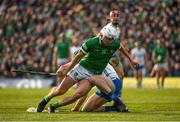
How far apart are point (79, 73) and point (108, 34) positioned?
112cm

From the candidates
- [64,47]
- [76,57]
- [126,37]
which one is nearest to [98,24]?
[126,37]

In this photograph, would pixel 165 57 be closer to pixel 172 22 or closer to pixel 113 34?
pixel 172 22

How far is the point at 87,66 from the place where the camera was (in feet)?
50.1

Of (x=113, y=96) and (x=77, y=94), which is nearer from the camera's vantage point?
(x=77, y=94)

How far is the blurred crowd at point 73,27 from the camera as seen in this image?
35344mm

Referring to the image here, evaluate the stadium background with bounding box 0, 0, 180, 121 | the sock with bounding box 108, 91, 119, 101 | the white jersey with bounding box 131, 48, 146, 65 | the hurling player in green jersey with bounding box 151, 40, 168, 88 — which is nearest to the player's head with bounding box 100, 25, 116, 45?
the sock with bounding box 108, 91, 119, 101

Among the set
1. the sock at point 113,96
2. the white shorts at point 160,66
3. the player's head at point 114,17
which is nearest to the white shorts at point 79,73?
the sock at point 113,96

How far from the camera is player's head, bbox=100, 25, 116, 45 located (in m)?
14.8

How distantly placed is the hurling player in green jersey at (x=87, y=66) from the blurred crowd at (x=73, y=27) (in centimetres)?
1932

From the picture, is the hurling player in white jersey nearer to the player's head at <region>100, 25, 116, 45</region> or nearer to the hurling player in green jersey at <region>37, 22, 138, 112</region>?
the hurling player in green jersey at <region>37, 22, 138, 112</region>

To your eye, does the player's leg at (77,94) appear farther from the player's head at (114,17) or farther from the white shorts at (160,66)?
the white shorts at (160,66)

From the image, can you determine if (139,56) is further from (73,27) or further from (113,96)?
(113,96)

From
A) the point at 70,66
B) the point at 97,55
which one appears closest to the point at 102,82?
the point at 97,55

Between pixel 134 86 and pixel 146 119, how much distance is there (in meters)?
21.2
